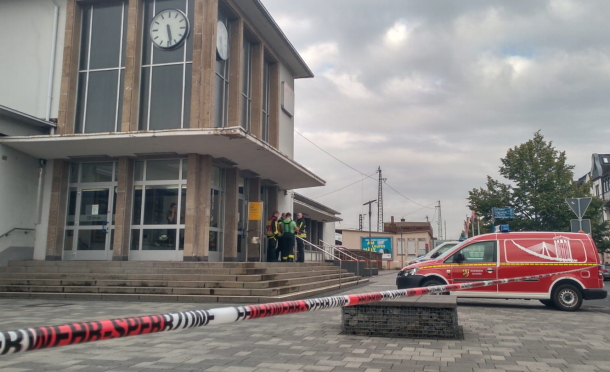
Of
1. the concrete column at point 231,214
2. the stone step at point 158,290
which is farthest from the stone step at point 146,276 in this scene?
the concrete column at point 231,214

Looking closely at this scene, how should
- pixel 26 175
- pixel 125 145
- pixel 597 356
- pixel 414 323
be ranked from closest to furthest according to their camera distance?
pixel 597 356
pixel 414 323
pixel 125 145
pixel 26 175

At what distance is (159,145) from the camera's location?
1587 centimetres

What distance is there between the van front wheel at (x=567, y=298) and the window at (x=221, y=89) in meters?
11.9

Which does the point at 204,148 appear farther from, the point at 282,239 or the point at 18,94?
the point at 18,94

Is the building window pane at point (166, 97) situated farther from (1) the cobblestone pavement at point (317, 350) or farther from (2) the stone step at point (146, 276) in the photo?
(1) the cobblestone pavement at point (317, 350)

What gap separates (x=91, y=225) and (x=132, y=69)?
5.33 m

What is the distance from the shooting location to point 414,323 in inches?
299

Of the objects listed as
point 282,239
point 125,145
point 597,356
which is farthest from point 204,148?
point 597,356

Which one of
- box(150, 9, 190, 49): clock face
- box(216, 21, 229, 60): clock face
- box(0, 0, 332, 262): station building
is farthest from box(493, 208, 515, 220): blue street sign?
box(150, 9, 190, 49): clock face

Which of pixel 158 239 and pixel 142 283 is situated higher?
pixel 158 239

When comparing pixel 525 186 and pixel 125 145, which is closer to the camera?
pixel 125 145

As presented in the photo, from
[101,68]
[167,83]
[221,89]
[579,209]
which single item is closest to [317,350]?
[579,209]

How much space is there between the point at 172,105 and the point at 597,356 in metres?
14.6

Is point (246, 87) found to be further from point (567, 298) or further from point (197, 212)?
point (567, 298)
